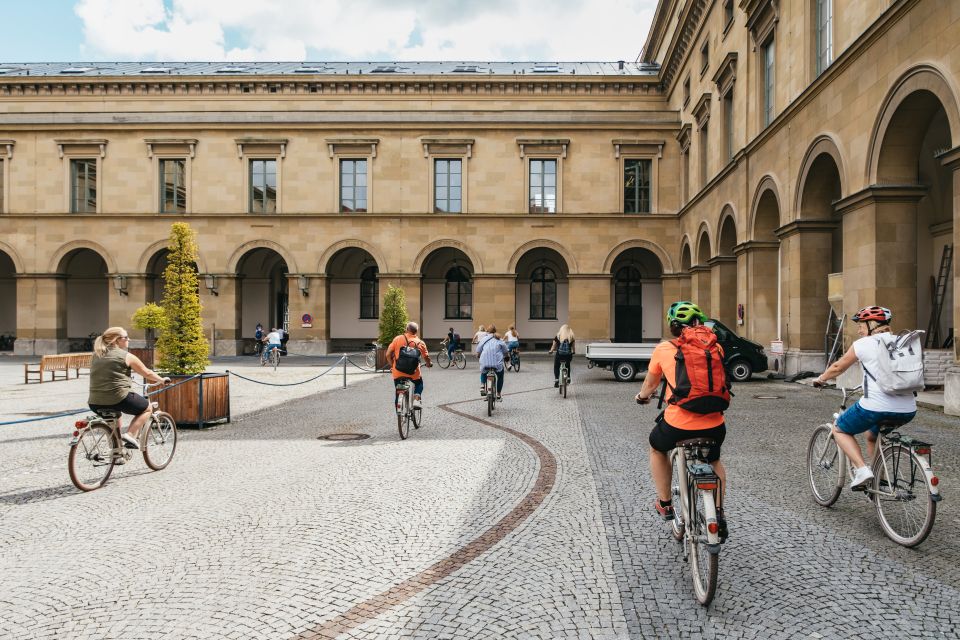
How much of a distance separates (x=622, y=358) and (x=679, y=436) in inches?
612

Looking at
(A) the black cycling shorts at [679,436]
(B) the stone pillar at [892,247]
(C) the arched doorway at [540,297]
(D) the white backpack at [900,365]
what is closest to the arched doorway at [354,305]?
(C) the arched doorway at [540,297]

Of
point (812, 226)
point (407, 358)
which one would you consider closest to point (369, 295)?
point (812, 226)

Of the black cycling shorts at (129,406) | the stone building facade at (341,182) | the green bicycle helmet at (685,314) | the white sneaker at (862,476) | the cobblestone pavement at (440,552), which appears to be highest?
the stone building facade at (341,182)

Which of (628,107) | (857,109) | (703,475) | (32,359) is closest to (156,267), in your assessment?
(32,359)

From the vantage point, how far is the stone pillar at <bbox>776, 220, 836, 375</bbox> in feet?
57.0

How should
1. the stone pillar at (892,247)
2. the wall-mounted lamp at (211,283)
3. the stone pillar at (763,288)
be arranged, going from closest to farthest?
the stone pillar at (892,247) → the stone pillar at (763,288) → the wall-mounted lamp at (211,283)

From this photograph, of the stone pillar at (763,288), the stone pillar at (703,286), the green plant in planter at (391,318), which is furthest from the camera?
the stone pillar at (703,286)

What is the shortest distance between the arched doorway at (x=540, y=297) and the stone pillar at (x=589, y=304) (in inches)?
139

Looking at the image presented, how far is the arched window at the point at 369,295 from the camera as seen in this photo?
119 feet

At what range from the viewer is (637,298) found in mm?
35750

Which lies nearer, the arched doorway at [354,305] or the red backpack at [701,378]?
the red backpack at [701,378]

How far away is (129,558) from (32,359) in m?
31.5

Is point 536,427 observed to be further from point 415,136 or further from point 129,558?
point 415,136

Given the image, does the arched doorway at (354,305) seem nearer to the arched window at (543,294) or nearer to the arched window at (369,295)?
the arched window at (369,295)
